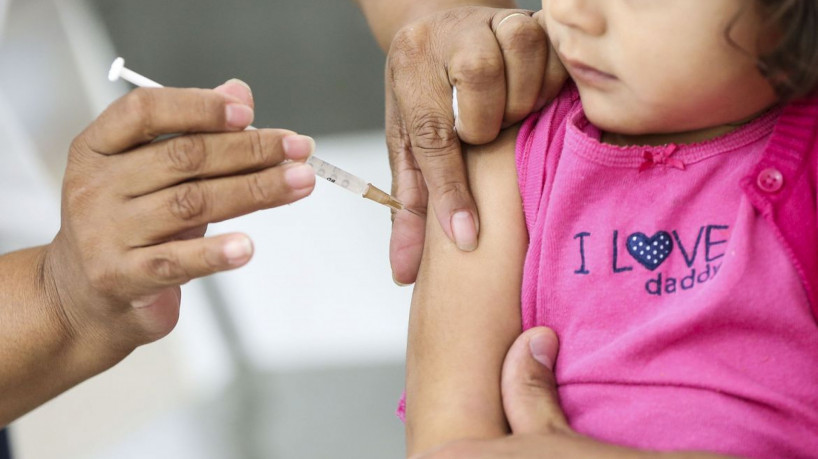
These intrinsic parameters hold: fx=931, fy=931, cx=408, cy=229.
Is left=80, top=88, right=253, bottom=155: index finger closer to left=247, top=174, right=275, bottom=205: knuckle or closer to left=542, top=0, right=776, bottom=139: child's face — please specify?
left=247, top=174, right=275, bottom=205: knuckle

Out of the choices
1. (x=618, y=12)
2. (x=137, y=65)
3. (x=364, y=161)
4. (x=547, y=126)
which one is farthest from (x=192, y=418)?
(x=618, y=12)

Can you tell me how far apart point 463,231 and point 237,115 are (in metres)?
0.32

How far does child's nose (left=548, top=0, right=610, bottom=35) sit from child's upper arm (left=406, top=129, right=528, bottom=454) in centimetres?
25

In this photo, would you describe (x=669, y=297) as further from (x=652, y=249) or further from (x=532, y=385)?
(x=532, y=385)

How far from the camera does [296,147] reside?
1.14 metres

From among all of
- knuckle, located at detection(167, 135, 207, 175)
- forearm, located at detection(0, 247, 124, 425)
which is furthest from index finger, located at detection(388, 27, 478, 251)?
forearm, located at detection(0, 247, 124, 425)

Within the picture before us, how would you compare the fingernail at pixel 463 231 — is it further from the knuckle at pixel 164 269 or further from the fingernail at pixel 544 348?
the knuckle at pixel 164 269

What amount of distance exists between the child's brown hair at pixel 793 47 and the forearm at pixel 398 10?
0.66 m

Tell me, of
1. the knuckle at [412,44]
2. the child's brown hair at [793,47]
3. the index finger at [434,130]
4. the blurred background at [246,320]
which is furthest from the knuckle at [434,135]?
the blurred background at [246,320]

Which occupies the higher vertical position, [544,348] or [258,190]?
[258,190]

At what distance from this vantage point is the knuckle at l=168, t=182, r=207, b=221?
43.5 inches

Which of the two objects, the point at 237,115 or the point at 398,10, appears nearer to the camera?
the point at 237,115

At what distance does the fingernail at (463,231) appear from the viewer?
1208mm

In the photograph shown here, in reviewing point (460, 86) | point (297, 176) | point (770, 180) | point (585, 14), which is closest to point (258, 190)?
point (297, 176)
